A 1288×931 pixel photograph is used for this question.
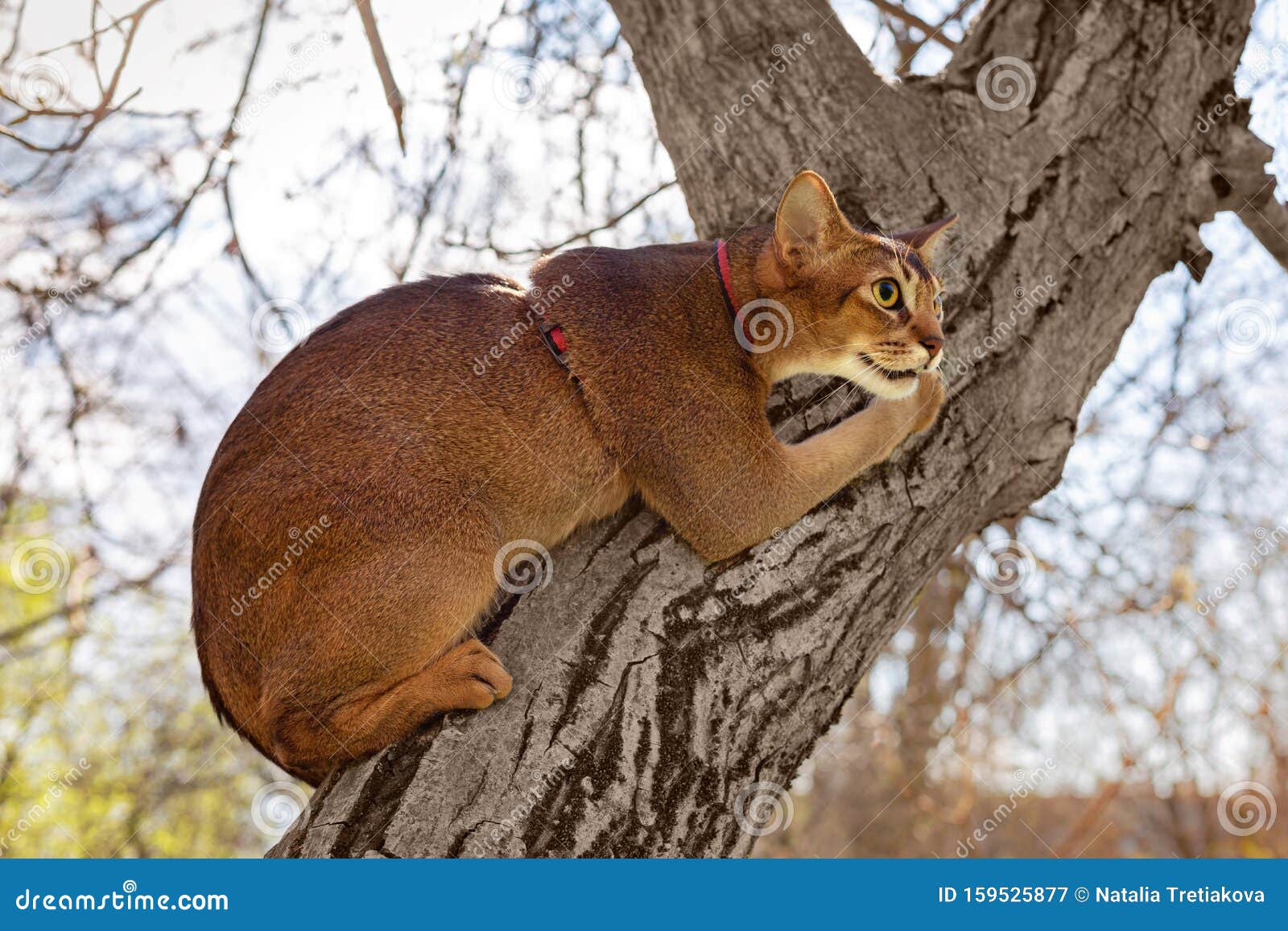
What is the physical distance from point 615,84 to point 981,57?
1.96 metres

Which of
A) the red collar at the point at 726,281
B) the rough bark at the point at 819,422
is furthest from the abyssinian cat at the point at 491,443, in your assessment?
the rough bark at the point at 819,422

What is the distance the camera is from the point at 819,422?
3477mm

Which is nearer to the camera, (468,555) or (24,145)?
(468,555)

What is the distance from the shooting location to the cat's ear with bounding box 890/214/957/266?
339 cm

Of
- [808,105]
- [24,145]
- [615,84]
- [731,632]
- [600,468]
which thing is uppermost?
[24,145]

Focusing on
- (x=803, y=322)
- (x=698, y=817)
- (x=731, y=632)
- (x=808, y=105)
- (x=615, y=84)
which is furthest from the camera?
(x=615, y=84)

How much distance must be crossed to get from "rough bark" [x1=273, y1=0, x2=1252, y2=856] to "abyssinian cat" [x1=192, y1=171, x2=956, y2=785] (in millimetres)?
145

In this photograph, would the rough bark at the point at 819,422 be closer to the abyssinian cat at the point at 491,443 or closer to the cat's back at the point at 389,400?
the abyssinian cat at the point at 491,443

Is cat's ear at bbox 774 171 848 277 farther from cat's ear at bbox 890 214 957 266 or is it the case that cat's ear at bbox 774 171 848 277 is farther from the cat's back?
the cat's back

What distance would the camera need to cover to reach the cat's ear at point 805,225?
321 centimetres

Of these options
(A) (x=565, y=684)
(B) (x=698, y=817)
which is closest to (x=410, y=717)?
(A) (x=565, y=684)

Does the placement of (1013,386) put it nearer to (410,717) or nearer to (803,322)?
(803,322)

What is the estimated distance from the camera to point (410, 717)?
2678 millimetres

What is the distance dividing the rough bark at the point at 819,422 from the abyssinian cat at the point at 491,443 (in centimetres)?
15
